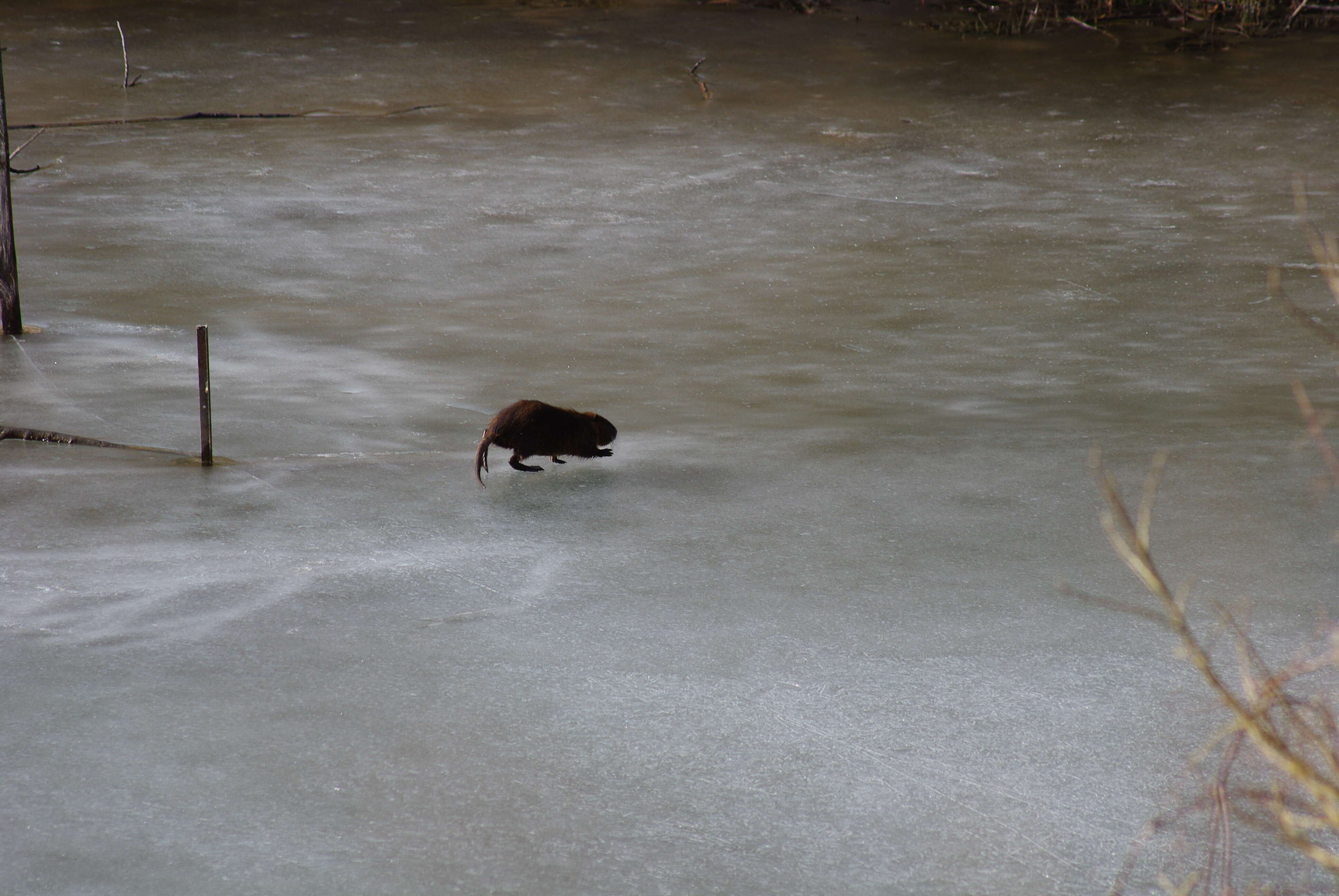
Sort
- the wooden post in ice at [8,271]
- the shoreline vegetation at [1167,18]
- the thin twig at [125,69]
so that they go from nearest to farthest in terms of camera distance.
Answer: the wooden post in ice at [8,271], the thin twig at [125,69], the shoreline vegetation at [1167,18]

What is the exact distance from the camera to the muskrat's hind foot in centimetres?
413

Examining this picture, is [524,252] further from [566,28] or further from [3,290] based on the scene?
[566,28]

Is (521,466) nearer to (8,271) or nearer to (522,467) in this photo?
(522,467)

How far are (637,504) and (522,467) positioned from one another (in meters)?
0.44

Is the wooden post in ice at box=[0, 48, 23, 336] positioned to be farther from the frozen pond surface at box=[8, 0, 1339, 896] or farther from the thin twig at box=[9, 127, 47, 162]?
the frozen pond surface at box=[8, 0, 1339, 896]

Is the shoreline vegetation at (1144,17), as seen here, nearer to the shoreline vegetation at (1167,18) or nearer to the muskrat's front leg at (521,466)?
the shoreline vegetation at (1167,18)

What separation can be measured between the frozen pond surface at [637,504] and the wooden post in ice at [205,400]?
0.07 meters

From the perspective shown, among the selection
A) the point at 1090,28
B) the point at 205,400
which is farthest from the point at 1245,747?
the point at 1090,28

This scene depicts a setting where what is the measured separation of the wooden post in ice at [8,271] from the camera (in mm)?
5844

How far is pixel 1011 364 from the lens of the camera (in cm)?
→ 575

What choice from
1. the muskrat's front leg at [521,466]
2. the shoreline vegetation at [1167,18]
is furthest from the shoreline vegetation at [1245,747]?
the shoreline vegetation at [1167,18]

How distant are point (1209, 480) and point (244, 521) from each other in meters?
2.88

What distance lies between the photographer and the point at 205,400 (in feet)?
13.5

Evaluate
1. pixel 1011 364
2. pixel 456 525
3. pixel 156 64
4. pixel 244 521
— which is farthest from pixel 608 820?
pixel 156 64
